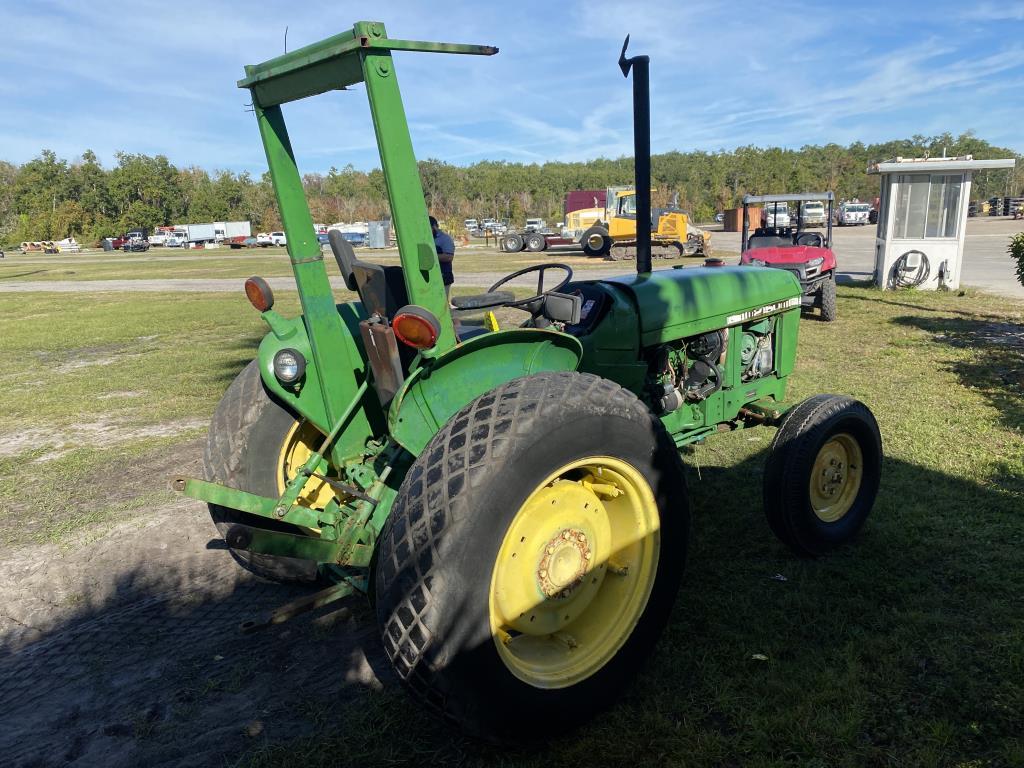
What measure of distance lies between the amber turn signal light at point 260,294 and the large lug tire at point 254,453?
25cm

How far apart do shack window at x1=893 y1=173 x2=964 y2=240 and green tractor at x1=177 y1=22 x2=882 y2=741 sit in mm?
11883

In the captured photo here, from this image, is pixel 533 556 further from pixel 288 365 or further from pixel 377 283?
pixel 288 365

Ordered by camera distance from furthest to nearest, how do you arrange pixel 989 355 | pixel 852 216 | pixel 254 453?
pixel 852 216 < pixel 989 355 < pixel 254 453

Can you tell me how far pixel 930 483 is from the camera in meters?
4.27

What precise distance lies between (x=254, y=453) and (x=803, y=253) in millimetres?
10465

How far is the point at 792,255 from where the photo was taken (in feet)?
37.1

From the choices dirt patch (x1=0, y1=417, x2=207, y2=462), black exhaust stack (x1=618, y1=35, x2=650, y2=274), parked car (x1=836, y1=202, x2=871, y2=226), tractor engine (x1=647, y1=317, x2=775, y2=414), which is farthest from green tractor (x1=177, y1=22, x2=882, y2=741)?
parked car (x1=836, y1=202, x2=871, y2=226)

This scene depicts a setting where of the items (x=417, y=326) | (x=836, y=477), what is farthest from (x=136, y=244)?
(x=417, y=326)

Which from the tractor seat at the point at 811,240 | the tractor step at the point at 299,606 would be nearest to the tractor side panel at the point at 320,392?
the tractor step at the point at 299,606

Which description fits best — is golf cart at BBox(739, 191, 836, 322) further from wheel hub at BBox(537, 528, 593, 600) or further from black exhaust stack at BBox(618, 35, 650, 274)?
wheel hub at BBox(537, 528, 593, 600)

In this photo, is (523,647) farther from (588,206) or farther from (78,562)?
(588,206)

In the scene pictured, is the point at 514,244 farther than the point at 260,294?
Yes

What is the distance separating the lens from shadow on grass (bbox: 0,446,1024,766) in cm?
230

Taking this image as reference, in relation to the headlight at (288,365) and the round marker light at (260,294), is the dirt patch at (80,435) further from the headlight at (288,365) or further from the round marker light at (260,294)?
the headlight at (288,365)
